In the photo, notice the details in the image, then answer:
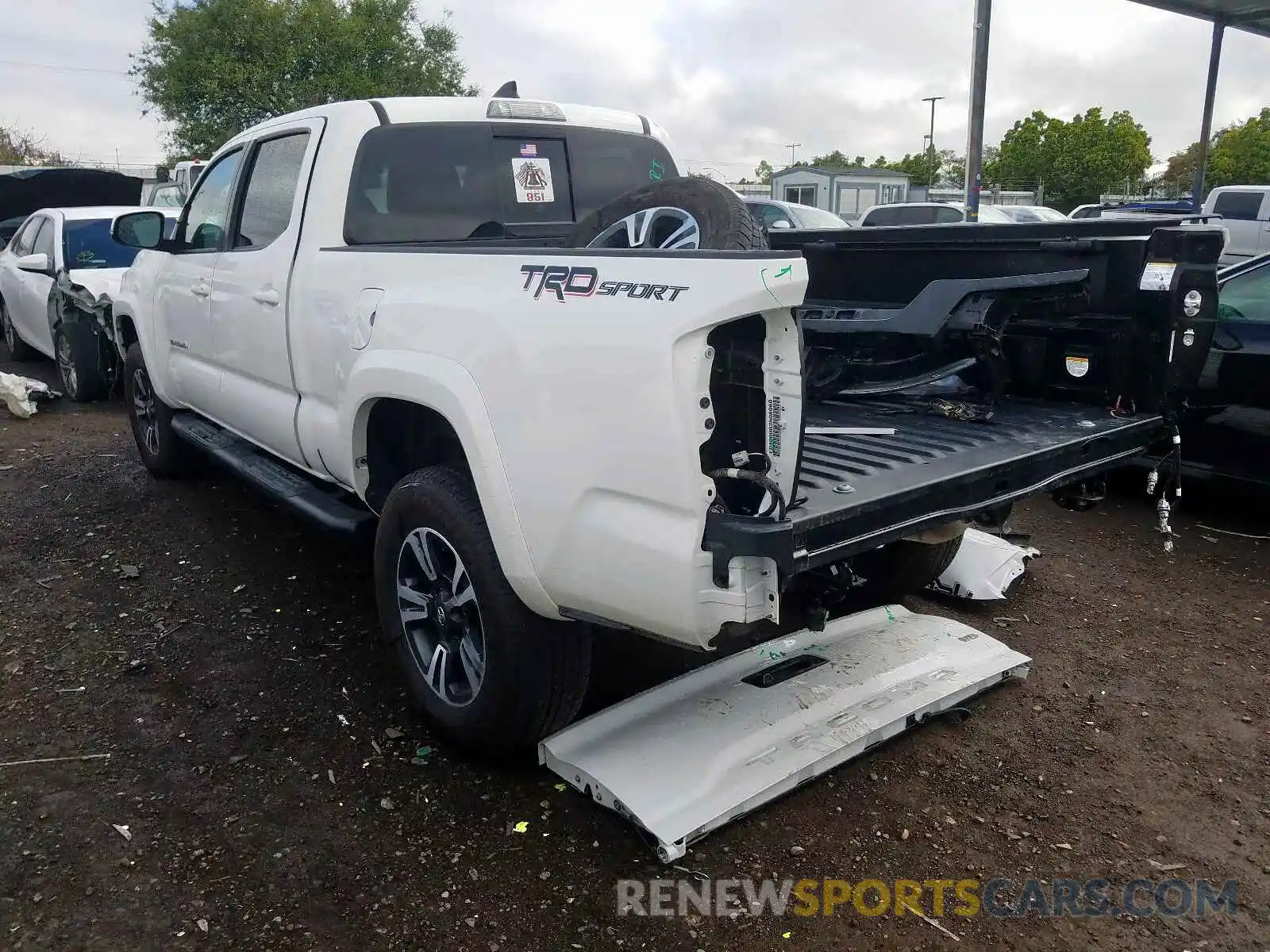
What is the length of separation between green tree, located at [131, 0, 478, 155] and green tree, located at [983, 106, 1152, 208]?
119 feet

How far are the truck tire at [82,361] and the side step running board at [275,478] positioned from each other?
12.7 feet

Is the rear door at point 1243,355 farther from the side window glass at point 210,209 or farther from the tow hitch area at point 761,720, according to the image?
the side window glass at point 210,209

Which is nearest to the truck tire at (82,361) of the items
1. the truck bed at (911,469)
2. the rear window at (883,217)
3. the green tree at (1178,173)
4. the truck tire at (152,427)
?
the truck tire at (152,427)

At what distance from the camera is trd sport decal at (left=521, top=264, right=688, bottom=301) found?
2366mm

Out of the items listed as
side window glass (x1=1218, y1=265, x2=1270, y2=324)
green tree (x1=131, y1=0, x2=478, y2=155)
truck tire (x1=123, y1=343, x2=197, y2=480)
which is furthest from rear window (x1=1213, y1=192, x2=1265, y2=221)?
green tree (x1=131, y1=0, x2=478, y2=155)

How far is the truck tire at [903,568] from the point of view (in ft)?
13.4

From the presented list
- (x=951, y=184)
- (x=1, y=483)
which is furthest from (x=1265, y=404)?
A: (x=951, y=184)

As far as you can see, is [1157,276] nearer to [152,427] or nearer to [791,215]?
[152,427]

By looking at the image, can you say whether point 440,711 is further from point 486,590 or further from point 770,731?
point 770,731

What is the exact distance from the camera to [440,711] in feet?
10.6

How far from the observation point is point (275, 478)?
441 centimetres

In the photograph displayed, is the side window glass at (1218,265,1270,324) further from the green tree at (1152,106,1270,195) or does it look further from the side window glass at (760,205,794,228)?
the green tree at (1152,106,1270,195)

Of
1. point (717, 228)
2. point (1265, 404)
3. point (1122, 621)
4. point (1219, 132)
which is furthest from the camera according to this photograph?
point (1219, 132)

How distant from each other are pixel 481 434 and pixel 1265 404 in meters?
4.28
